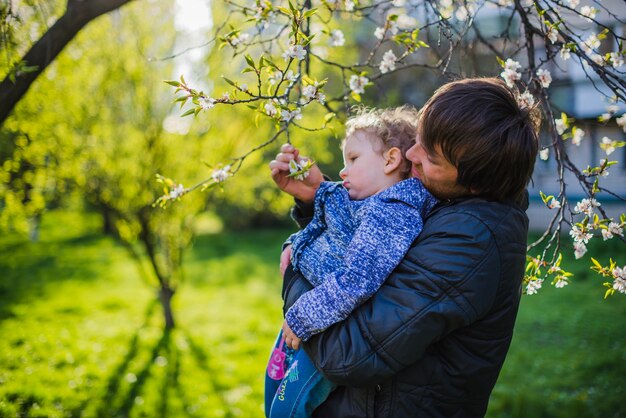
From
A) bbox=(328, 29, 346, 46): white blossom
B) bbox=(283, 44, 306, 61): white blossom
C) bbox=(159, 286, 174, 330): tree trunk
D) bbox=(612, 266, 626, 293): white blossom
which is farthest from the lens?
bbox=(159, 286, 174, 330): tree trunk

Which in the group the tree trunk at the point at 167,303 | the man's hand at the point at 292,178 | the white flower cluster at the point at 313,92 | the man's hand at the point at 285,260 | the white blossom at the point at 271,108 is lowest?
the tree trunk at the point at 167,303

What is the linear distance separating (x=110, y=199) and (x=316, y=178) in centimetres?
466

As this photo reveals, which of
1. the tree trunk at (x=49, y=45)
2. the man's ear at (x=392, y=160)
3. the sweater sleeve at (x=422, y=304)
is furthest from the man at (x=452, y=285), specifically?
the tree trunk at (x=49, y=45)

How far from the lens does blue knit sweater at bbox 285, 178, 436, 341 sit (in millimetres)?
1494

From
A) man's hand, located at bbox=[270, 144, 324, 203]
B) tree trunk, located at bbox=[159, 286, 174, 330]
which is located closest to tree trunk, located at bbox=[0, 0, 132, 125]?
man's hand, located at bbox=[270, 144, 324, 203]

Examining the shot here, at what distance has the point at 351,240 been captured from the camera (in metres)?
1.61

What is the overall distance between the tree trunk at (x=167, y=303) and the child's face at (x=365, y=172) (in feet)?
17.9

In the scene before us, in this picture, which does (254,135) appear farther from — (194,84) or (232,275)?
(232,275)

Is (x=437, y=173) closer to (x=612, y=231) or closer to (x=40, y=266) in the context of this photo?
(x=612, y=231)

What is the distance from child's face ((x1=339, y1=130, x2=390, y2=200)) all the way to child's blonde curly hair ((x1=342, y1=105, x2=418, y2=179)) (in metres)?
0.03

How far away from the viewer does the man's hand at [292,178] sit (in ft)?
6.63

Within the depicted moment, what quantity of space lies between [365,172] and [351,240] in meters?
0.38

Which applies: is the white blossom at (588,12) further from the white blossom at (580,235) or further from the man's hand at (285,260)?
the man's hand at (285,260)

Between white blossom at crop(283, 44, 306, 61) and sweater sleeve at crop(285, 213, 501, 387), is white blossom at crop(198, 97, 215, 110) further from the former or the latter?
sweater sleeve at crop(285, 213, 501, 387)
